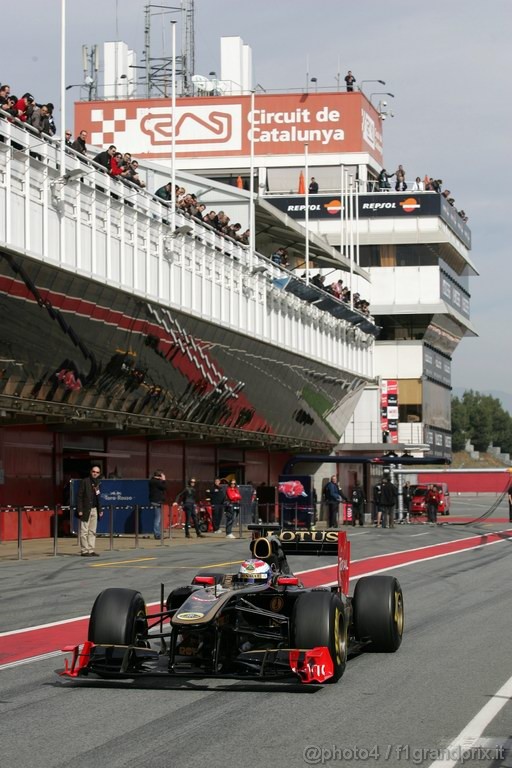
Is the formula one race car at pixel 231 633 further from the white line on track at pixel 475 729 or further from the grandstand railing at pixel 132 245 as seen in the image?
the grandstand railing at pixel 132 245

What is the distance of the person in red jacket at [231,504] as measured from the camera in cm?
3712

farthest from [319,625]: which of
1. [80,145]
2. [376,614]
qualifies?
[80,145]

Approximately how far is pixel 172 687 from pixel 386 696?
1.54 meters

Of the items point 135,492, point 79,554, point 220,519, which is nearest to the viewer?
point 79,554

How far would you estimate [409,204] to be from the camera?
83.6 m

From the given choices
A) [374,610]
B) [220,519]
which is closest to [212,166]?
[220,519]

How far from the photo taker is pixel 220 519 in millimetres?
38781

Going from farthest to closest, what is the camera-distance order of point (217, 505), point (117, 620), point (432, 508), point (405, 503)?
point (405, 503), point (432, 508), point (217, 505), point (117, 620)

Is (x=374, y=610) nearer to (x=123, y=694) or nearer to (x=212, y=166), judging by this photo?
(x=123, y=694)

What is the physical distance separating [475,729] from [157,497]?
25.8 meters

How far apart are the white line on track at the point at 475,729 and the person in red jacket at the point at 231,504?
90.1ft

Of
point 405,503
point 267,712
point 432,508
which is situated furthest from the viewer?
point 405,503
